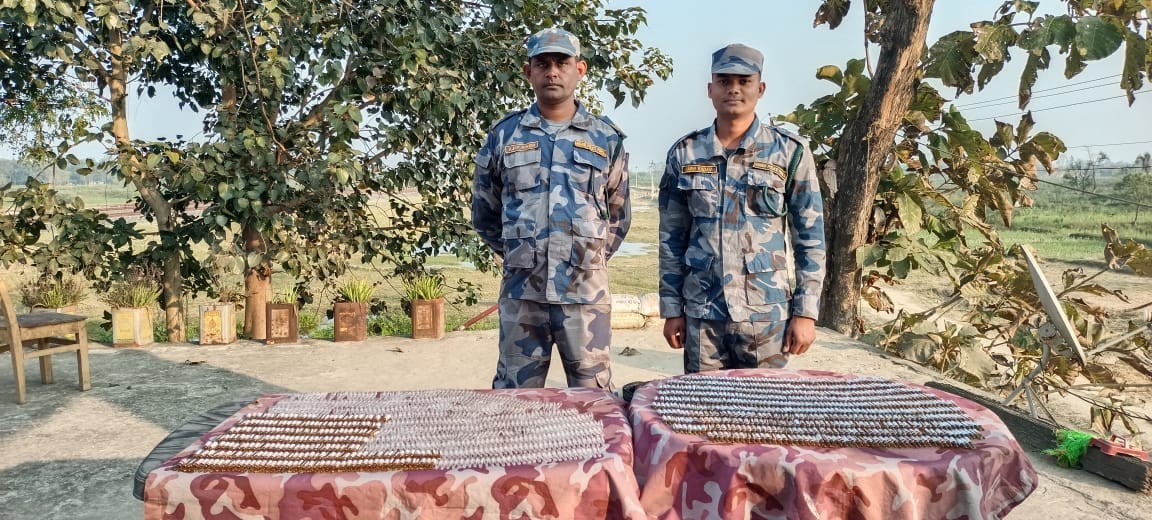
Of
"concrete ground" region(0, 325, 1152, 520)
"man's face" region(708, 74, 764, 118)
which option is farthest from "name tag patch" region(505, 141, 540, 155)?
"concrete ground" region(0, 325, 1152, 520)

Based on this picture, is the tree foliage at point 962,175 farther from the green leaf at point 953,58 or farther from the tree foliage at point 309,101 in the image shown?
the tree foliage at point 309,101

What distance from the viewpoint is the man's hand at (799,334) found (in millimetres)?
2461

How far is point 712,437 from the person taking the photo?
1.51 m

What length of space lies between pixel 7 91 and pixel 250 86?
6.85 ft

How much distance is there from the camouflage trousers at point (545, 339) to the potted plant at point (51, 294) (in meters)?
4.84

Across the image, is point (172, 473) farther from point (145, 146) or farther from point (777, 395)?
point (145, 146)

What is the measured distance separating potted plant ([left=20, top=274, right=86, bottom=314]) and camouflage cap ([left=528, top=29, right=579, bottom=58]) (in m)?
5.07

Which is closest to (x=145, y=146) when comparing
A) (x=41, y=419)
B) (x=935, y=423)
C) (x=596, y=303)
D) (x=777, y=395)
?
(x=41, y=419)

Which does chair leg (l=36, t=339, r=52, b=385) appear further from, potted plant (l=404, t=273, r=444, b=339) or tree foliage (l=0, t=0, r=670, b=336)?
potted plant (l=404, t=273, r=444, b=339)

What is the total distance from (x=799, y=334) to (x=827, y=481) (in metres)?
1.11

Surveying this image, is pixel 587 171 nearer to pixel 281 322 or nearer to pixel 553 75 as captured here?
pixel 553 75

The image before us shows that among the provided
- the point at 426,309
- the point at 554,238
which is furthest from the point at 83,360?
the point at 554,238

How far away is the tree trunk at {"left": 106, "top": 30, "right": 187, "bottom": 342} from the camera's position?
5.40 m

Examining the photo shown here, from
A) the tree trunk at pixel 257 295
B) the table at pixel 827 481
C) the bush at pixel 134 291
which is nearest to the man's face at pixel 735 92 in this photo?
the table at pixel 827 481
